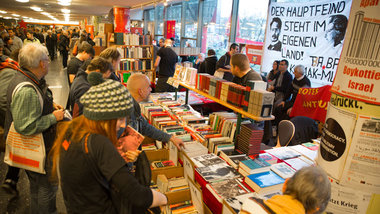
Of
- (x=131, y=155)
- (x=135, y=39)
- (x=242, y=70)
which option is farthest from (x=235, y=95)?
(x=135, y=39)

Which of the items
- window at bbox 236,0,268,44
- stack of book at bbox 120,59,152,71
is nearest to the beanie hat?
stack of book at bbox 120,59,152,71

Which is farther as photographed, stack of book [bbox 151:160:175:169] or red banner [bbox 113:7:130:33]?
red banner [bbox 113:7:130:33]

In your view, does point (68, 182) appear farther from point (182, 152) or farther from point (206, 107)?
point (206, 107)

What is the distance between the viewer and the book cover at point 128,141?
156 centimetres

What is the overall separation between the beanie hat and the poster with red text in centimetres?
153

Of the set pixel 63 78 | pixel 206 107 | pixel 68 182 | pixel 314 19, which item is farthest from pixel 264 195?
pixel 63 78

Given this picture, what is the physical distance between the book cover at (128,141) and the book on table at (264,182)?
43.1 inches

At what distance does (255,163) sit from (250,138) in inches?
10.4

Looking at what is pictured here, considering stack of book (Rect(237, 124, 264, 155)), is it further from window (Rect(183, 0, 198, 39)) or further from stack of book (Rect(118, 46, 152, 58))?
window (Rect(183, 0, 198, 39))

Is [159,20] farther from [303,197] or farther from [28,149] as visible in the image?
[303,197]

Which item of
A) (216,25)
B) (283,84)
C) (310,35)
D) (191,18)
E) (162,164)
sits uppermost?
(191,18)

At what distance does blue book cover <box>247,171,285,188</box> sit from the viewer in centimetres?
205

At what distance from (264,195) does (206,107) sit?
9.53 ft

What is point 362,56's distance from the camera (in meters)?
1.56
